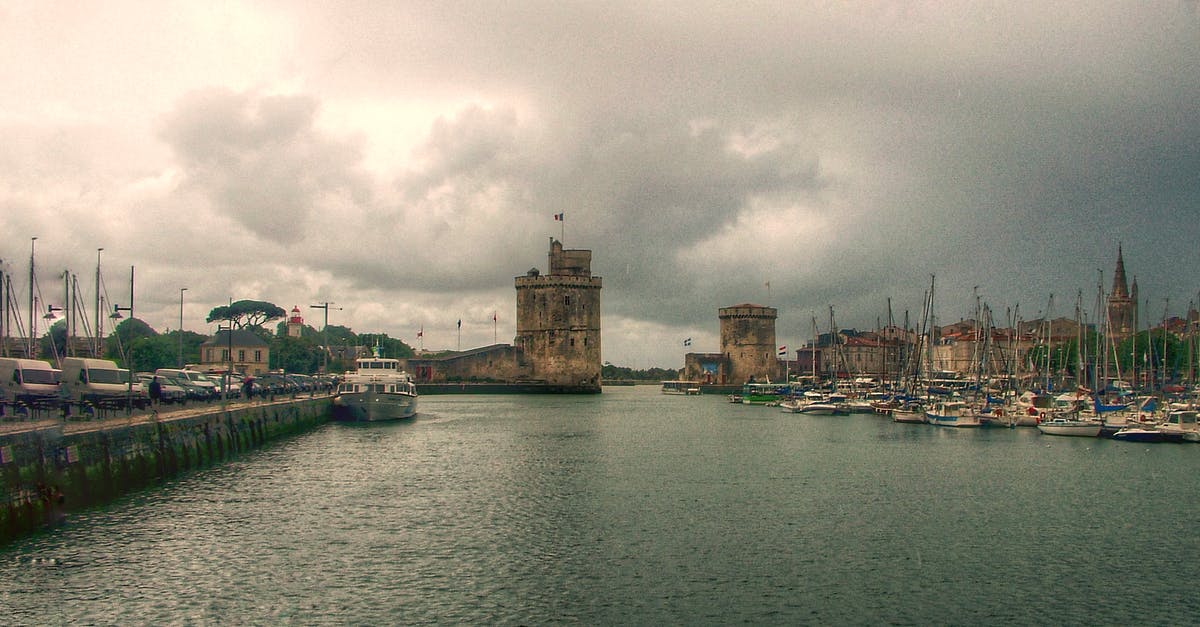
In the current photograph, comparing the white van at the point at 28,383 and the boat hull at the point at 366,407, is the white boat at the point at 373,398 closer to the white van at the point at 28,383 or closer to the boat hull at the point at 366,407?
the boat hull at the point at 366,407

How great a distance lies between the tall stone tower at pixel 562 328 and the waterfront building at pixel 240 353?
25.1 meters

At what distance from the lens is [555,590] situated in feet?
50.3

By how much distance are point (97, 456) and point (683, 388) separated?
95.2 metres

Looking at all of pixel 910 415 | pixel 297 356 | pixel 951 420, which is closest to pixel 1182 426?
pixel 951 420

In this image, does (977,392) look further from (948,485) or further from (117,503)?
(117,503)

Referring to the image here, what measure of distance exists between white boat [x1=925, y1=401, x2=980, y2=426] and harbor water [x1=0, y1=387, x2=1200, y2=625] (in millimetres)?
14636

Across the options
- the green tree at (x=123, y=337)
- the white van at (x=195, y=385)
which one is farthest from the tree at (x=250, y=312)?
the white van at (x=195, y=385)

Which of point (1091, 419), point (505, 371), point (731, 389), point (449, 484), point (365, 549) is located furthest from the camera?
point (731, 389)

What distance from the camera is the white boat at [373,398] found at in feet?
169

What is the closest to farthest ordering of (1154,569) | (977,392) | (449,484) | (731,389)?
(1154,569), (449,484), (977,392), (731,389)

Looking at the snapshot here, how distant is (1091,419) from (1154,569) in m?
29.5

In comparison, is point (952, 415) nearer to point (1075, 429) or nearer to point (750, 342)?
point (1075, 429)

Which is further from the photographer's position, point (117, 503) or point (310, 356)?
point (310, 356)

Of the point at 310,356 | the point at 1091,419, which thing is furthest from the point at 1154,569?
the point at 310,356
